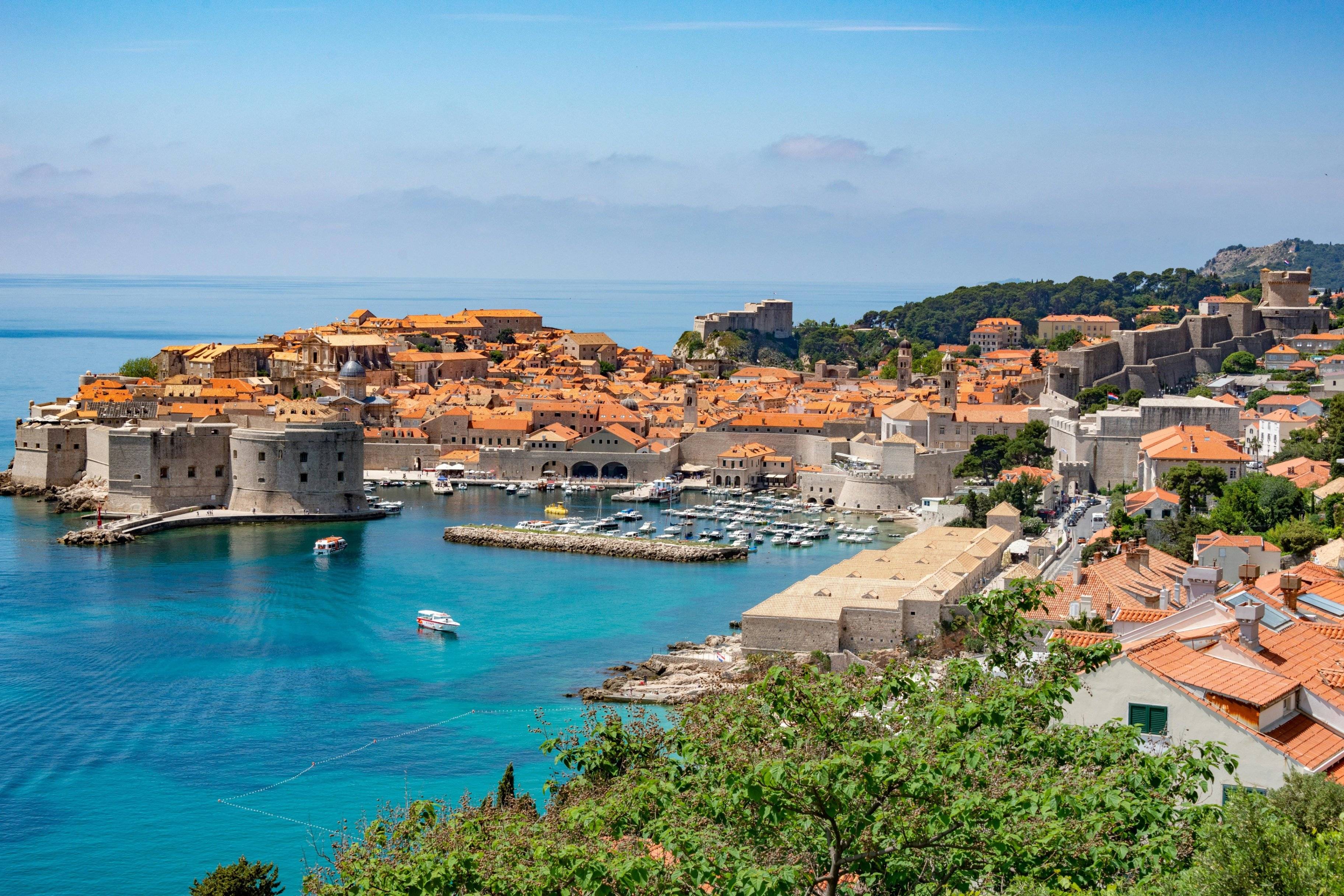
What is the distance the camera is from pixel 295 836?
1136 cm

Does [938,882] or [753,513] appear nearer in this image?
[938,882]

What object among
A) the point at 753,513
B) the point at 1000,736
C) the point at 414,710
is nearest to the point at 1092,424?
the point at 753,513

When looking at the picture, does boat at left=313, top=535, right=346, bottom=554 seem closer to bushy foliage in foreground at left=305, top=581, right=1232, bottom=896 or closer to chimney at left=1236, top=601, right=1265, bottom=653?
bushy foliage in foreground at left=305, top=581, right=1232, bottom=896

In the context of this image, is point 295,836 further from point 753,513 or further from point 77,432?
point 77,432

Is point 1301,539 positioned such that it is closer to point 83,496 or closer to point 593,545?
point 593,545

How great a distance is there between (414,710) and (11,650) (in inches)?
229

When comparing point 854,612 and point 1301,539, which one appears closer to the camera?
point 1301,539

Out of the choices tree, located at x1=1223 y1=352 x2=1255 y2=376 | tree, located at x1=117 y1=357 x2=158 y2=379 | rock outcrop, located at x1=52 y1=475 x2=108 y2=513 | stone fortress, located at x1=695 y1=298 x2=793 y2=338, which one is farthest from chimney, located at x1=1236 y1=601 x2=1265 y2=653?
stone fortress, located at x1=695 y1=298 x2=793 y2=338

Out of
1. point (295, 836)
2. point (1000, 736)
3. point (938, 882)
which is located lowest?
point (295, 836)

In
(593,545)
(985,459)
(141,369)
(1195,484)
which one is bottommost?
(593,545)

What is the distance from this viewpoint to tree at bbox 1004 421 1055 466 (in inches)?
1160

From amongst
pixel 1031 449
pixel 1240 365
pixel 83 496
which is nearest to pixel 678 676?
pixel 1031 449

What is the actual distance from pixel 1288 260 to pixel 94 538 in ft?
278

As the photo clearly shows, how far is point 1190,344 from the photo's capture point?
130 ft
